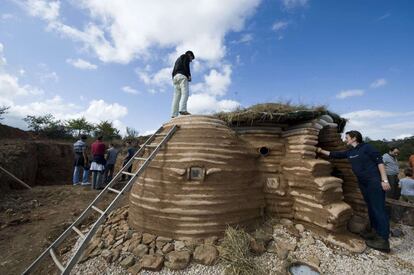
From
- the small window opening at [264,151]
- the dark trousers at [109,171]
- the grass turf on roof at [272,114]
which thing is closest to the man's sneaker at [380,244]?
the small window opening at [264,151]

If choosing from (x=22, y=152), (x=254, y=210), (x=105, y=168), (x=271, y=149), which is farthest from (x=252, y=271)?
(x=22, y=152)

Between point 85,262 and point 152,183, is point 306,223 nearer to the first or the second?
point 152,183

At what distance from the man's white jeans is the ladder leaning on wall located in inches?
37.2

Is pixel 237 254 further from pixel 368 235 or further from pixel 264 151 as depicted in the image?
pixel 368 235

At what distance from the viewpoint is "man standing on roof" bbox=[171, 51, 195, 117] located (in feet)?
21.2

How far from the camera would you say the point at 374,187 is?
15.5 feet

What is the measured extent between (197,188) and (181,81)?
10.7ft

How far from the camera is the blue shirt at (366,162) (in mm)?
4785

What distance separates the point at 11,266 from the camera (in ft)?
15.8

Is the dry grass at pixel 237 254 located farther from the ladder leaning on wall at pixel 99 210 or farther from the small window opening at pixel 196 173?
the ladder leaning on wall at pixel 99 210

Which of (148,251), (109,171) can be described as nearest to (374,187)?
(148,251)

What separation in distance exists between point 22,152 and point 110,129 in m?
23.9

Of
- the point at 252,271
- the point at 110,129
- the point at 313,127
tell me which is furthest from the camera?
the point at 110,129

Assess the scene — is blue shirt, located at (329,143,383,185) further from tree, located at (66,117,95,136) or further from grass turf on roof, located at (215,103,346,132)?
tree, located at (66,117,95,136)
